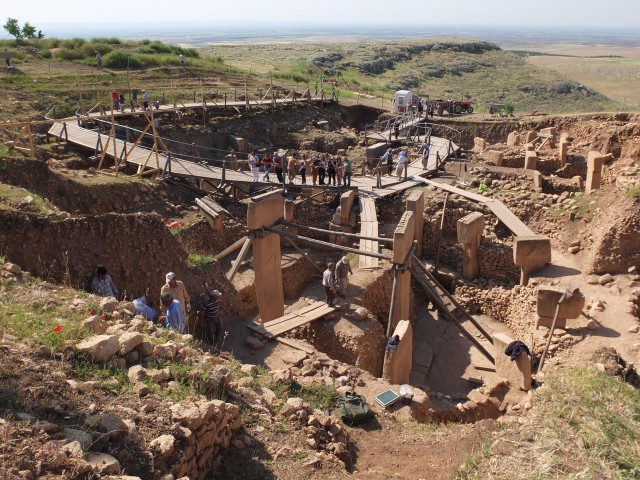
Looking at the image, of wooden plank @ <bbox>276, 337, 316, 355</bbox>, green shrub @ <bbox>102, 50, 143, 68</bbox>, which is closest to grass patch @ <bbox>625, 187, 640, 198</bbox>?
wooden plank @ <bbox>276, 337, 316, 355</bbox>

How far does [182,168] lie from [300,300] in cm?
610

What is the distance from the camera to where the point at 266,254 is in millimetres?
11641

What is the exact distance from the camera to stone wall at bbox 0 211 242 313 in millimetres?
8328

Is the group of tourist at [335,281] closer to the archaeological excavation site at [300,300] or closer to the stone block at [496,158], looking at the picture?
the archaeological excavation site at [300,300]

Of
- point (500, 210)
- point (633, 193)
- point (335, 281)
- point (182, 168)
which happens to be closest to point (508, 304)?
point (500, 210)

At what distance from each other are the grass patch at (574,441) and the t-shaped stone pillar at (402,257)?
4.27 meters

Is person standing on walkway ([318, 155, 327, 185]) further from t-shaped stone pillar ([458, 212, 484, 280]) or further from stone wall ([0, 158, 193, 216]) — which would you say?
t-shaped stone pillar ([458, 212, 484, 280])

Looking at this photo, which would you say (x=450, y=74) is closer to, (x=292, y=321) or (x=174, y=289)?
(x=292, y=321)

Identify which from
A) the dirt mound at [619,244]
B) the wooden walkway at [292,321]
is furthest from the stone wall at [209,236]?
the dirt mound at [619,244]

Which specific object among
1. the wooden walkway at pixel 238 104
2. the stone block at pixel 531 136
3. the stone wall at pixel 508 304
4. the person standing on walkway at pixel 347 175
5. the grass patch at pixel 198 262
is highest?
the wooden walkway at pixel 238 104

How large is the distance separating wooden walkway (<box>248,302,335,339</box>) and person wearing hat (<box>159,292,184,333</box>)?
8.07ft

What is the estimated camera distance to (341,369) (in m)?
8.88

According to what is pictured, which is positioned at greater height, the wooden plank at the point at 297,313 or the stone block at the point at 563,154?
the stone block at the point at 563,154

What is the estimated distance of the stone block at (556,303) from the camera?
1054 cm
